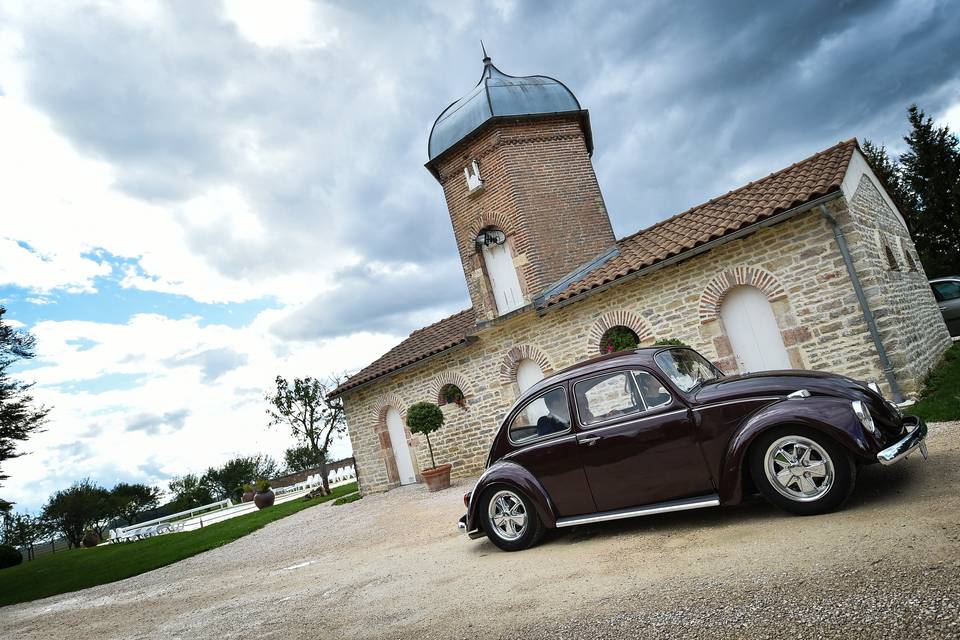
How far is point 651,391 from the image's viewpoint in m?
4.79

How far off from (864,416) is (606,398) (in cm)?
191

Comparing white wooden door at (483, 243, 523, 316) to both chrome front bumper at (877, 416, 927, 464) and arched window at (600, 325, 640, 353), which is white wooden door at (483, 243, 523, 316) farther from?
chrome front bumper at (877, 416, 927, 464)

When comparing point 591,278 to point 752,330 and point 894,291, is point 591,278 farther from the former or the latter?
point 894,291

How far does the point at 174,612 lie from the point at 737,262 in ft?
33.1

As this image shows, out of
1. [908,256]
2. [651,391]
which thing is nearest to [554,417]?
[651,391]

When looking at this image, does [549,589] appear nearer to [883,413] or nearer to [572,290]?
[883,413]

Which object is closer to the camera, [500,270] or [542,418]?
[542,418]

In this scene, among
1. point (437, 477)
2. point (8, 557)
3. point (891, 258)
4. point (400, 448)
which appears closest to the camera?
point (891, 258)

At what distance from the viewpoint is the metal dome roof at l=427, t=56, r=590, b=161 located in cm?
1523

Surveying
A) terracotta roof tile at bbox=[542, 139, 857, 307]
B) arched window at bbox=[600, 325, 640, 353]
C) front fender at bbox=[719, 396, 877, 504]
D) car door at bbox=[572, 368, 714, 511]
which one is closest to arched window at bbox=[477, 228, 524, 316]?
terracotta roof tile at bbox=[542, 139, 857, 307]

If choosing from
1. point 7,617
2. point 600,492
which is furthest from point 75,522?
point 600,492

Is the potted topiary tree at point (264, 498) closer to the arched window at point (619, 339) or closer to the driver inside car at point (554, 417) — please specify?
the arched window at point (619, 339)

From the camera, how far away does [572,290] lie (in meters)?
12.2

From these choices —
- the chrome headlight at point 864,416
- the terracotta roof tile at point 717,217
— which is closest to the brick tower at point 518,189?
the terracotta roof tile at point 717,217
